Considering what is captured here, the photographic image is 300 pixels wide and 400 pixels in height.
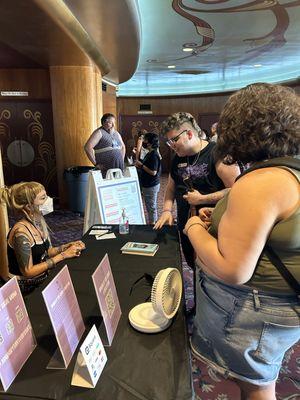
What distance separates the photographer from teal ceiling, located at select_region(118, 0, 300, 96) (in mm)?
3404

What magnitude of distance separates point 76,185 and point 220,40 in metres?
3.20

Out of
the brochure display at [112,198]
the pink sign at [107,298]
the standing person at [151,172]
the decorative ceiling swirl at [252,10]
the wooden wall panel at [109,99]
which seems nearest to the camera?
the pink sign at [107,298]

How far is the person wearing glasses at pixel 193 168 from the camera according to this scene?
1.80m

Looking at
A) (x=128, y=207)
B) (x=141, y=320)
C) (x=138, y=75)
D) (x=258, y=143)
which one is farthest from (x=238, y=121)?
(x=138, y=75)

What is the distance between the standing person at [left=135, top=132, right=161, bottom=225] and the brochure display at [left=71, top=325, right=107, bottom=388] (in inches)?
120

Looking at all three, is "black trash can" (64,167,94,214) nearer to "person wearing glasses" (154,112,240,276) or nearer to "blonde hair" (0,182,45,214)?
"person wearing glasses" (154,112,240,276)

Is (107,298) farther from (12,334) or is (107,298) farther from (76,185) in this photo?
(76,185)

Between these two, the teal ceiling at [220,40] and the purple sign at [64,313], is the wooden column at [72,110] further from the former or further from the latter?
the purple sign at [64,313]

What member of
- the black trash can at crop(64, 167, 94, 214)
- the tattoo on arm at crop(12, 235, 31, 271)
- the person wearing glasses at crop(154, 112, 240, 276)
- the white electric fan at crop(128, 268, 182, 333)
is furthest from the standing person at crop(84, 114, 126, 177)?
the white electric fan at crop(128, 268, 182, 333)

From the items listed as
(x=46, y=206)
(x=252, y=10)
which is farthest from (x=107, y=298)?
(x=252, y=10)

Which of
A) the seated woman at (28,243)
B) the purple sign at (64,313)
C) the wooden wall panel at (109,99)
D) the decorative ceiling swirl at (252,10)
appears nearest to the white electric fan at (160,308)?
the purple sign at (64,313)

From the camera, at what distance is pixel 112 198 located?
2.56m

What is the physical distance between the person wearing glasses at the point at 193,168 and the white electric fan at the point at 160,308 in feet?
2.71

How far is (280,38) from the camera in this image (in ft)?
15.4
